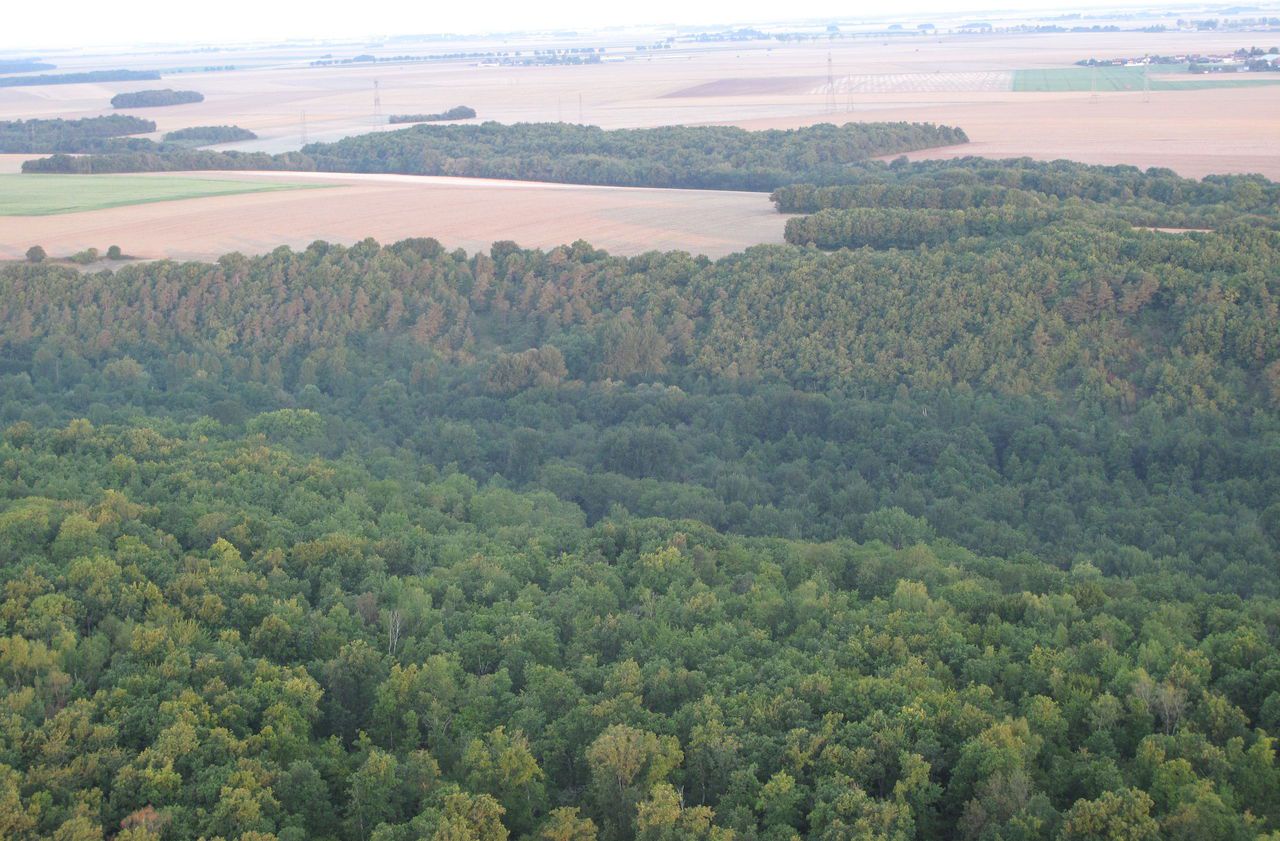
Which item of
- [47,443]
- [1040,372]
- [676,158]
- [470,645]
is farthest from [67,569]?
[676,158]

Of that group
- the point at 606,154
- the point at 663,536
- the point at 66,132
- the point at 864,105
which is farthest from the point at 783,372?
the point at 66,132

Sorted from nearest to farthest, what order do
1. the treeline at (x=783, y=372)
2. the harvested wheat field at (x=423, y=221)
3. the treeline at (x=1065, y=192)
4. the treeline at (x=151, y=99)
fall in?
the treeline at (x=783, y=372), the treeline at (x=1065, y=192), the harvested wheat field at (x=423, y=221), the treeline at (x=151, y=99)

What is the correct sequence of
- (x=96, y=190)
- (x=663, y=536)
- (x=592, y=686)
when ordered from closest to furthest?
1. (x=592, y=686)
2. (x=663, y=536)
3. (x=96, y=190)

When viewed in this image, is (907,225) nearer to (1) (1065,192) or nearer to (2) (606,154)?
(1) (1065,192)

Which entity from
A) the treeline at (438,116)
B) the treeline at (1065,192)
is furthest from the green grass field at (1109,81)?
the treeline at (438,116)

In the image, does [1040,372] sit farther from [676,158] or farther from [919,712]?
[676,158]

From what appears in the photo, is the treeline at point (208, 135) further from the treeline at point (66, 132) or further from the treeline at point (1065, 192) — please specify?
the treeline at point (1065, 192)
